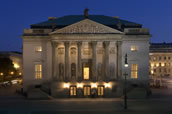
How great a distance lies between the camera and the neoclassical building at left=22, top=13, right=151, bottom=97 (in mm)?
38594

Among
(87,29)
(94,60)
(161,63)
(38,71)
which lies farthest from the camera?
(161,63)

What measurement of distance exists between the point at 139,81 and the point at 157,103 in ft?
29.8

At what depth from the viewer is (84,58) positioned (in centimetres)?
4112

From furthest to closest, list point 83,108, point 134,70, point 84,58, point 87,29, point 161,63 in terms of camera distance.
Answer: point 161,63
point 134,70
point 84,58
point 87,29
point 83,108

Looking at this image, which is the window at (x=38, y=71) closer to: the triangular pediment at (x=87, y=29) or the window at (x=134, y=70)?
the triangular pediment at (x=87, y=29)

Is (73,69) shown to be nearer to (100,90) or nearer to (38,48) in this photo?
(100,90)

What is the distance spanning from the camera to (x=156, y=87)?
53125 millimetres

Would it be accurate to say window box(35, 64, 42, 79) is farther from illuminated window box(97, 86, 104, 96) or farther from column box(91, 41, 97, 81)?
illuminated window box(97, 86, 104, 96)

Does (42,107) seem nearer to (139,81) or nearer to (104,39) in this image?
(104,39)

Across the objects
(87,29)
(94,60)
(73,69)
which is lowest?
(73,69)

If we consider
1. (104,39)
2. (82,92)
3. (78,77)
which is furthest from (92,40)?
(82,92)

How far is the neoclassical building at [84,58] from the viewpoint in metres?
38.6

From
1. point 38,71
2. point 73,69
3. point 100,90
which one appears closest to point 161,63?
point 100,90

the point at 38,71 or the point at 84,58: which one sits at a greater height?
the point at 84,58
